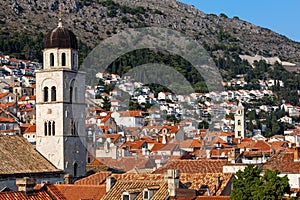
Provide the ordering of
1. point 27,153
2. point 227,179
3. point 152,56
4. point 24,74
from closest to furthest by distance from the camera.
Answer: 1. point 227,179
2. point 27,153
3. point 24,74
4. point 152,56

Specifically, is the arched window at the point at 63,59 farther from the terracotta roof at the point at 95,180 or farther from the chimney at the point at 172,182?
the chimney at the point at 172,182

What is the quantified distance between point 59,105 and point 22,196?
32258 millimetres

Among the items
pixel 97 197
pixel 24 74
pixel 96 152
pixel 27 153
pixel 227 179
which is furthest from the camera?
pixel 24 74

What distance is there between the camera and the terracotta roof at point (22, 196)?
26531mm

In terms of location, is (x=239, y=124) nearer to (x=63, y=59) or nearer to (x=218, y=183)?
(x=63, y=59)

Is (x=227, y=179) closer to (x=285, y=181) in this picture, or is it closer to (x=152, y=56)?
(x=285, y=181)

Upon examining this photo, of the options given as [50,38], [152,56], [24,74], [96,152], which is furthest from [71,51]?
[152,56]

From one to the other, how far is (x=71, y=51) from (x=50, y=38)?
5.37 feet

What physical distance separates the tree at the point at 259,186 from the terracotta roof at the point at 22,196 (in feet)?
21.8

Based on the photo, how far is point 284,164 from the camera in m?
45.6

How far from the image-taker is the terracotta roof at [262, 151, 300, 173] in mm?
44469

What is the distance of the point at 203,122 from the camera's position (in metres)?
146

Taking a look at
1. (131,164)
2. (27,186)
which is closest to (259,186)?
(27,186)

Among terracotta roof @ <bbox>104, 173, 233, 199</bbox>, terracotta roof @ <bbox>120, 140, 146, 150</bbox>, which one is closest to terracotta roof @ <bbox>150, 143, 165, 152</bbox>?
terracotta roof @ <bbox>120, 140, 146, 150</bbox>
